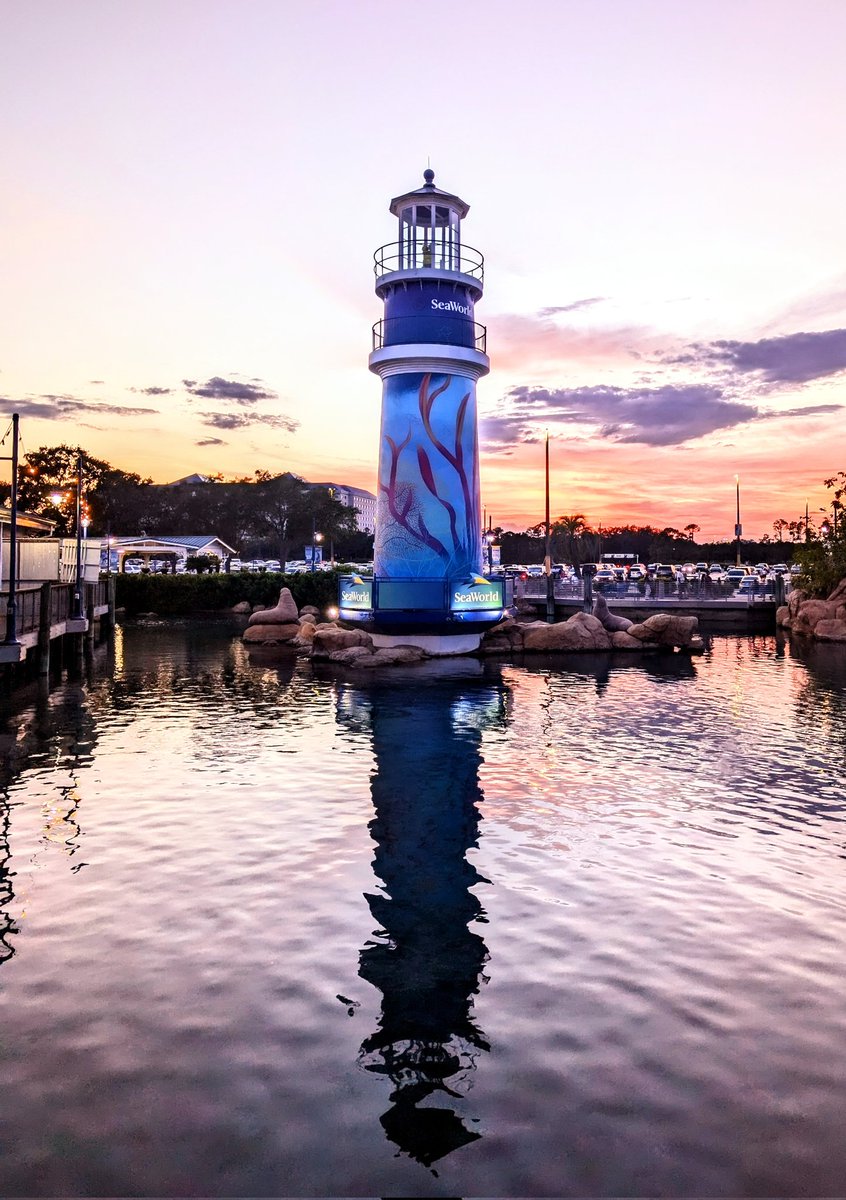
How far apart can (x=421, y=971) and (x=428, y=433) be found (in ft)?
105

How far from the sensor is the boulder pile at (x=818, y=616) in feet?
170

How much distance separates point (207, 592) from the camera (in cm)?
7088

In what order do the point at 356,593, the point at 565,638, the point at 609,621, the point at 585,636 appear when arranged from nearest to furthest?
the point at 356,593, the point at 565,638, the point at 585,636, the point at 609,621

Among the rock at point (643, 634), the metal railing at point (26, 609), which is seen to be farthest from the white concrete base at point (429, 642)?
the metal railing at point (26, 609)

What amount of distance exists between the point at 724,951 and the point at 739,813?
5.80 m

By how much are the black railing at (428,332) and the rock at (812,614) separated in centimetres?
2814

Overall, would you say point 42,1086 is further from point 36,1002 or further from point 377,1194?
point 377,1194

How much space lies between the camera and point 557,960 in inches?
376

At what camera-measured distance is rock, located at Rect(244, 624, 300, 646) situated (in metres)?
48.8

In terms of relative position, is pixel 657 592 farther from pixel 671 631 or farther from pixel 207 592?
pixel 207 592

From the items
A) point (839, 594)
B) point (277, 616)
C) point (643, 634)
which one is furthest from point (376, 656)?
point (839, 594)

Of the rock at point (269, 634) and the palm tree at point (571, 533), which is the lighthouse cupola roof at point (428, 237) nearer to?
the rock at point (269, 634)

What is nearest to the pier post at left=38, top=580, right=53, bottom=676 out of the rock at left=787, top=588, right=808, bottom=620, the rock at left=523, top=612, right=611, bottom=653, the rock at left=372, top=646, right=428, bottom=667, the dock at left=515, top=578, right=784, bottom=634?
the rock at left=372, top=646, right=428, bottom=667

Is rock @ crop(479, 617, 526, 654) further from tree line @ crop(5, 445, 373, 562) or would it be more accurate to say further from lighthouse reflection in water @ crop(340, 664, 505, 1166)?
tree line @ crop(5, 445, 373, 562)
